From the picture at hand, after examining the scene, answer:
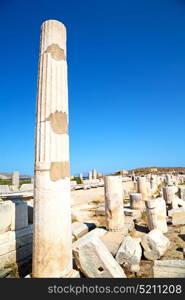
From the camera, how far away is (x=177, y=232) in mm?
6777

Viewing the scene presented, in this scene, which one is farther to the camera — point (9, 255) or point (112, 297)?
point (9, 255)

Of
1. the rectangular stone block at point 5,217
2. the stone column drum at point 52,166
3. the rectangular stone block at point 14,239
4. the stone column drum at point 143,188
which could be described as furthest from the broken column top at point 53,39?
the stone column drum at point 143,188

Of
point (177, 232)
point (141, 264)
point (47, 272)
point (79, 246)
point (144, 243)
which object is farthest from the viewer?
point (177, 232)

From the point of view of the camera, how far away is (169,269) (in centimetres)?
361

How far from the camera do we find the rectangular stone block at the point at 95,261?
142 inches

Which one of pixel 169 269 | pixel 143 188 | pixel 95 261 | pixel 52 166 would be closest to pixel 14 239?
pixel 95 261

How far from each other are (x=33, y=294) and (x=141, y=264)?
2.50m

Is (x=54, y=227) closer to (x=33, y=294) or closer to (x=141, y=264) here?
(x=33, y=294)

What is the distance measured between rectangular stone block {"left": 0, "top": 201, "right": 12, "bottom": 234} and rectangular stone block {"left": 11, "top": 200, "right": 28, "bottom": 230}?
102 millimetres

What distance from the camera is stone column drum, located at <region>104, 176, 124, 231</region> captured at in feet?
23.4

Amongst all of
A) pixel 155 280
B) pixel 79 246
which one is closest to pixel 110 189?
pixel 79 246

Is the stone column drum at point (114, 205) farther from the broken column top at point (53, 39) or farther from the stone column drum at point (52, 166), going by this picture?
the broken column top at point (53, 39)

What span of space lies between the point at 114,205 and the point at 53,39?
5.58 metres

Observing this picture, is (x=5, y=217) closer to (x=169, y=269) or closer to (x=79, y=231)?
(x=79, y=231)
